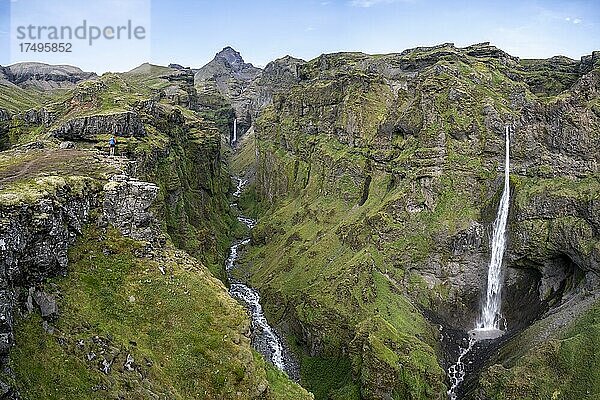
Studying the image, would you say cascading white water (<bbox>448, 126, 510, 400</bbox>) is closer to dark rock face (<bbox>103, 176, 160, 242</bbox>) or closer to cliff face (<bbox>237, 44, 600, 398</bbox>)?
cliff face (<bbox>237, 44, 600, 398</bbox>)

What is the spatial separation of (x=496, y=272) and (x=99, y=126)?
72366mm

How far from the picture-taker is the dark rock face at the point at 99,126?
7919 centimetres

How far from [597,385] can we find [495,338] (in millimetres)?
23012

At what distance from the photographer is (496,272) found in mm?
98625

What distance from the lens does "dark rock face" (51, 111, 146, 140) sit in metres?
79.2

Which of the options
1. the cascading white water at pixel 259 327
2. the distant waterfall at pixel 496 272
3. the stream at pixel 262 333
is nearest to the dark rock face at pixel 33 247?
the stream at pixel 262 333

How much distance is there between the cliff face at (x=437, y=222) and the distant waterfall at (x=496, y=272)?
1.33m

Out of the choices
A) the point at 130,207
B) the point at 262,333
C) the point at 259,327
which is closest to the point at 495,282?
the point at 262,333

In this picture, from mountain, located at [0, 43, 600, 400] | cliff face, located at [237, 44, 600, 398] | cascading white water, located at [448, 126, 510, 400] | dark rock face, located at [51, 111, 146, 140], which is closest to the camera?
mountain, located at [0, 43, 600, 400]

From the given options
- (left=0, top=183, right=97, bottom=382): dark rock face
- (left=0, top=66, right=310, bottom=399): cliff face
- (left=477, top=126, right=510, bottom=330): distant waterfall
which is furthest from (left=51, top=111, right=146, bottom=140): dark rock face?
(left=477, top=126, right=510, bottom=330): distant waterfall

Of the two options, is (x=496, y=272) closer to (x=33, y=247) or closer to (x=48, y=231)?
(x=48, y=231)

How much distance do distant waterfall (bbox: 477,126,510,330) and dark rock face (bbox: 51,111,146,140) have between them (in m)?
66.5

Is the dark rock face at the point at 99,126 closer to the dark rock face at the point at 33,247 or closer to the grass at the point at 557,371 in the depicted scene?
the dark rock face at the point at 33,247

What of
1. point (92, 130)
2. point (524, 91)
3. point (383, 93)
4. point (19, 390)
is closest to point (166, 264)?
point (19, 390)
